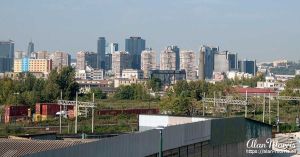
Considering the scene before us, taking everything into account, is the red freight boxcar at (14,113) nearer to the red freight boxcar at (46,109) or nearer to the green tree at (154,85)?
the red freight boxcar at (46,109)

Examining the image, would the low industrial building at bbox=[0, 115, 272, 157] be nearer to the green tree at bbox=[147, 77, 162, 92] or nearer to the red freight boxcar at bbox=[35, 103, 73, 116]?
the red freight boxcar at bbox=[35, 103, 73, 116]

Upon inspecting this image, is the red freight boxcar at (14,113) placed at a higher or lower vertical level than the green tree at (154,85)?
lower

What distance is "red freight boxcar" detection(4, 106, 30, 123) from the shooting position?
192 ft

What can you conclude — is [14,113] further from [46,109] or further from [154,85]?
[154,85]

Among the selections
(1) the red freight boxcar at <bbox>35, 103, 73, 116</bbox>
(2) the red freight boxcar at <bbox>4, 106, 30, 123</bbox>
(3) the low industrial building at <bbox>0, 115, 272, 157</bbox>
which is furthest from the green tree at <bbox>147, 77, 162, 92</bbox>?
(3) the low industrial building at <bbox>0, 115, 272, 157</bbox>

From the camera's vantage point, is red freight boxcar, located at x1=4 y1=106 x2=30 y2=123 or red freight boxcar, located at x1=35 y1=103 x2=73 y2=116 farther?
red freight boxcar, located at x1=35 y1=103 x2=73 y2=116

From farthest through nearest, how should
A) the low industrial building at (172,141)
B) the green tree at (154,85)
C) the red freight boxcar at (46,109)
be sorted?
the green tree at (154,85), the red freight boxcar at (46,109), the low industrial building at (172,141)

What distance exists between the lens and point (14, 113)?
196 ft

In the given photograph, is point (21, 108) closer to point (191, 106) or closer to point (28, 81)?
point (191, 106)

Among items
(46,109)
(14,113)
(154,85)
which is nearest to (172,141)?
(14,113)

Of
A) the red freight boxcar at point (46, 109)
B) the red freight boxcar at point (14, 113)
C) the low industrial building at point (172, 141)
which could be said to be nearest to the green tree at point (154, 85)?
the red freight boxcar at point (46, 109)

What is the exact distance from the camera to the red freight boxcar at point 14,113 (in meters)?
58.6

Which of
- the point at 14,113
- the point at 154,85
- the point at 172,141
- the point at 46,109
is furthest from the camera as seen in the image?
the point at 154,85

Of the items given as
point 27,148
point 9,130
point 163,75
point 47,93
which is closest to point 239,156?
point 27,148
